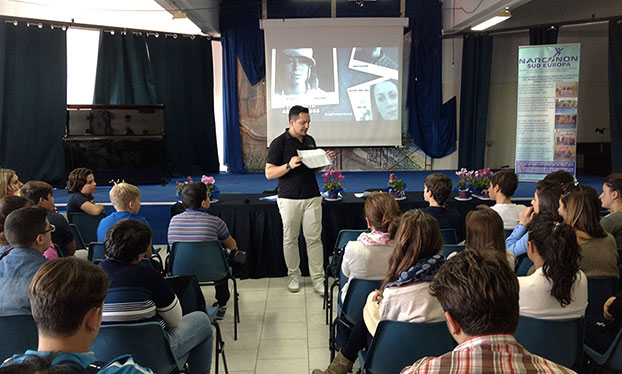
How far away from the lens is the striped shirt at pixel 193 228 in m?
3.14

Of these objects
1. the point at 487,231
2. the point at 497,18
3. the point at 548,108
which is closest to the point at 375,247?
the point at 487,231

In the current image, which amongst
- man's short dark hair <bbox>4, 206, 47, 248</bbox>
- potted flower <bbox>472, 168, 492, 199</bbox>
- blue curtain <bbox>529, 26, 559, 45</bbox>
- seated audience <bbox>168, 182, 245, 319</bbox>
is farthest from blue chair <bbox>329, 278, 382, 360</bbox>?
blue curtain <bbox>529, 26, 559, 45</bbox>

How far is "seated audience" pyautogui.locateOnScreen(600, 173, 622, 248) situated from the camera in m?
3.00

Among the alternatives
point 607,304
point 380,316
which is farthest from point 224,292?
point 607,304

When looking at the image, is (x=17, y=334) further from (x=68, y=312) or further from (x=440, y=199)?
(x=440, y=199)

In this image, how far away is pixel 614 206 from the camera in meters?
3.13

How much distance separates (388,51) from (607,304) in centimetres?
724

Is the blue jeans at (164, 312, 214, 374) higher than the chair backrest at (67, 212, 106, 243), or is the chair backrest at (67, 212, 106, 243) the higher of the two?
the chair backrest at (67, 212, 106, 243)

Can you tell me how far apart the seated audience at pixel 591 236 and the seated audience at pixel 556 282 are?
1.93 ft

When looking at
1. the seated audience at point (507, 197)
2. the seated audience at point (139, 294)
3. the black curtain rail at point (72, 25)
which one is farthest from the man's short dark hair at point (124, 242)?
the black curtain rail at point (72, 25)

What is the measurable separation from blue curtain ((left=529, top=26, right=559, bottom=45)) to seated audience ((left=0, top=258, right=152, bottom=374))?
877 cm

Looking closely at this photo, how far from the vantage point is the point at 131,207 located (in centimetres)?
318

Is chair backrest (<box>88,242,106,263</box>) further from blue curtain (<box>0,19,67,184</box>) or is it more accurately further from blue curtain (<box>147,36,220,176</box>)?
blue curtain (<box>147,36,220,176</box>)

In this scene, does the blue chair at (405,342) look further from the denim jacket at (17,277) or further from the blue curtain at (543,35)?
the blue curtain at (543,35)
